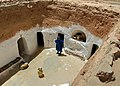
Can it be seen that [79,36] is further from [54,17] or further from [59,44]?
[54,17]

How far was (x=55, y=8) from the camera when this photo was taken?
12.5m

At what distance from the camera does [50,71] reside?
11.6 meters

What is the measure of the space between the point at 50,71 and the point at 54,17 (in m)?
3.23

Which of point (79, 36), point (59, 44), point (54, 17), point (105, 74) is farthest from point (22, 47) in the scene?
point (105, 74)

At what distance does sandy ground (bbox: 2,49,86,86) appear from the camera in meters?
10.7

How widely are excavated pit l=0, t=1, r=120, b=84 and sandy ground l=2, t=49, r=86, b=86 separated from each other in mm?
1040

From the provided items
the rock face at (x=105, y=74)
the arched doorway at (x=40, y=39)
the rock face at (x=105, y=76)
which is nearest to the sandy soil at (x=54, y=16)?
the arched doorway at (x=40, y=39)

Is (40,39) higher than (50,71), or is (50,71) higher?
(40,39)

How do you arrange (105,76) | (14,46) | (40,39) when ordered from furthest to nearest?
1. (40,39)
2. (14,46)
3. (105,76)

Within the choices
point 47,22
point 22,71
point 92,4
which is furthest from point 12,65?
point 92,4

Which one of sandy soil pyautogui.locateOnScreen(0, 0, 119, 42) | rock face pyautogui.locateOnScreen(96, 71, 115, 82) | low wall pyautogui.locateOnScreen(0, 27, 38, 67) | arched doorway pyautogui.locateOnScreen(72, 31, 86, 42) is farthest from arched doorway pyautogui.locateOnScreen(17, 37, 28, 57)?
rock face pyautogui.locateOnScreen(96, 71, 115, 82)

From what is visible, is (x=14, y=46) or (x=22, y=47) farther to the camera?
(x=22, y=47)

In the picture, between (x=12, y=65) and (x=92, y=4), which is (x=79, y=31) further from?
(x=12, y=65)

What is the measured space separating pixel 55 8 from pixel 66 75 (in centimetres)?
391
